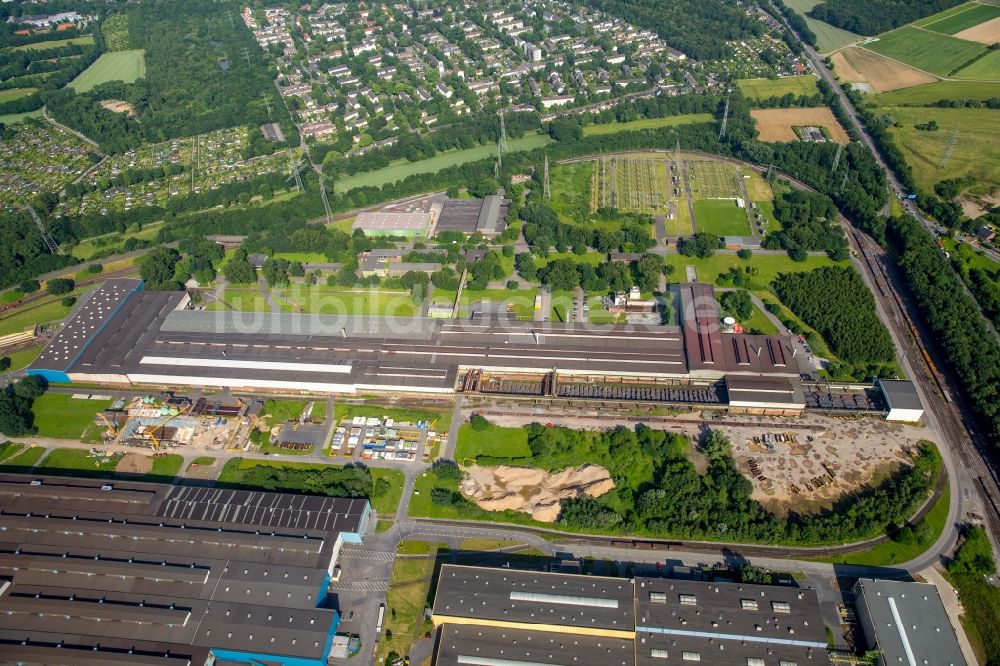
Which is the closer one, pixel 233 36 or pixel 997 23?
pixel 997 23

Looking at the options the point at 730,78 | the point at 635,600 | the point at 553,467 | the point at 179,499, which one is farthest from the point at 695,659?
the point at 730,78

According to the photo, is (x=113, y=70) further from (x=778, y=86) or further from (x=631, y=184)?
(x=778, y=86)

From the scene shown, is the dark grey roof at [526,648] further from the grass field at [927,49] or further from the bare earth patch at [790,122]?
the grass field at [927,49]

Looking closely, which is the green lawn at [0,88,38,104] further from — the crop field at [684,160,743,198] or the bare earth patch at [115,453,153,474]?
the crop field at [684,160,743,198]

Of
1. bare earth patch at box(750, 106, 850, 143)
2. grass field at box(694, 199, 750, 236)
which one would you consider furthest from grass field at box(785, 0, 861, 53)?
grass field at box(694, 199, 750, 236)

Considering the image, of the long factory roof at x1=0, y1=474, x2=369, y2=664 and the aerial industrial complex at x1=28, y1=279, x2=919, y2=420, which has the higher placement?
the aerial industrial complex at x1=28, y1=279, x2=919, y2=420

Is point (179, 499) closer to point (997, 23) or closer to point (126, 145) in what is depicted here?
point (126, 145)

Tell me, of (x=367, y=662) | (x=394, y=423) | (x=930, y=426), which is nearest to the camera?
(x=367, y=662)
